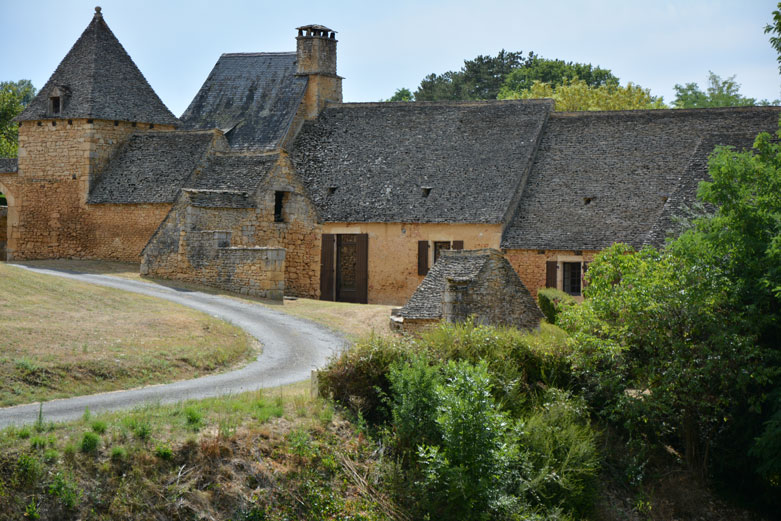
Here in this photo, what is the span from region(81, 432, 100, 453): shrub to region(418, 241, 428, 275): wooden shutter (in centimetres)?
2194

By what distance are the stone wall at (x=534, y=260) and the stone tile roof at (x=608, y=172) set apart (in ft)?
0.96

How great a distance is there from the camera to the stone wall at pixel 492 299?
20625mm

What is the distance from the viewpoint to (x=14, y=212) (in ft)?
113

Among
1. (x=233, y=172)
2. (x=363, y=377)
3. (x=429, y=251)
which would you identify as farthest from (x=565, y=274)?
(x=363, y=377)

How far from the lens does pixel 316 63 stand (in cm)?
3922

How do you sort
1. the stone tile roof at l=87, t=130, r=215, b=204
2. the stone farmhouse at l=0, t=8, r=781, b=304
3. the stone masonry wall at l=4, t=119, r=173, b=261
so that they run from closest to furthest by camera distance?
the stone farmhouse at l=0, t=8, r=781, b=304, the stone tile roof at l=87, t=130, r=215, b=204, the stone masonry wall at l=4, t=119, r=173, b=261

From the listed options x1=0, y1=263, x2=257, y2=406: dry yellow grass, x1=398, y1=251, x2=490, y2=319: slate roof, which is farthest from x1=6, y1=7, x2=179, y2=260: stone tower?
x1=398, y1=251, x2=490, y2=319: slate roof

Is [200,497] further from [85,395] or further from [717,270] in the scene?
[717,270]

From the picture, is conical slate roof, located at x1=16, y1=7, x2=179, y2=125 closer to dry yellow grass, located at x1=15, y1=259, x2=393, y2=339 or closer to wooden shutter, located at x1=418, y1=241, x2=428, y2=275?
dry yellow grass, located at x1=15, y1=259, x2=393, y2=339

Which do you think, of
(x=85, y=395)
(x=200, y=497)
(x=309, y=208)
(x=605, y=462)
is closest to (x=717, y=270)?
(x=605, y=462)

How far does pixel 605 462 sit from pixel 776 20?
893cm

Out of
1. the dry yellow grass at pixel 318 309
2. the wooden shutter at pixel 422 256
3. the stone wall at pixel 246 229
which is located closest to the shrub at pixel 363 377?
the dry yellow grass at pixel 318 309

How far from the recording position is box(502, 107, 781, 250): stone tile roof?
102ft

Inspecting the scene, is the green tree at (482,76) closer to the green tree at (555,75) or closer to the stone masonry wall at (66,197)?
the green tree at (555,75)
